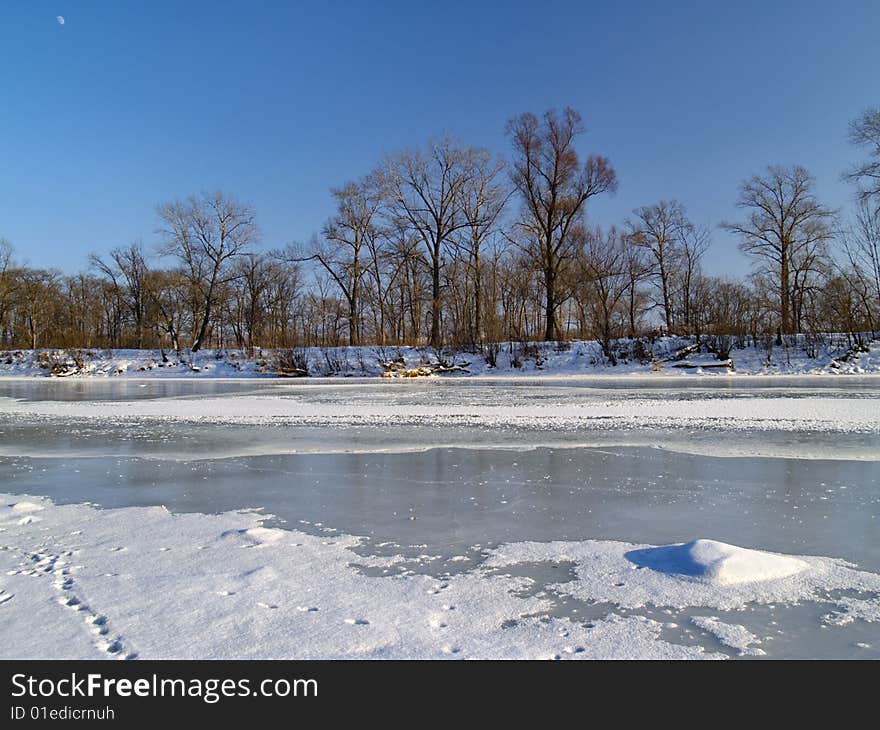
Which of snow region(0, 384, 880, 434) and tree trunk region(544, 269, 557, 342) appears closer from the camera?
snow region(0, 384, 880, 434)

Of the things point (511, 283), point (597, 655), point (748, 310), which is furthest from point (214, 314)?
point (597, 655)

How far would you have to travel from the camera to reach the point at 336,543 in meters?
3.85

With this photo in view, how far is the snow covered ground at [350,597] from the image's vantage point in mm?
2438

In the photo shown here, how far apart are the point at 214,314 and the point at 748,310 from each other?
1302 inches

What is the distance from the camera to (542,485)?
550cm

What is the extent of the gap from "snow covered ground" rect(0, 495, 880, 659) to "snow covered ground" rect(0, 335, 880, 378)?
24.9m

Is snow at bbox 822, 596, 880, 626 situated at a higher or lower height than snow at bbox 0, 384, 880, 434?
higher

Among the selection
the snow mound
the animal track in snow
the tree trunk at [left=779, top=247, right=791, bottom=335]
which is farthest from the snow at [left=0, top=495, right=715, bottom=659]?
the tree trunk at [left=779, top=247, right=791, bottom=335]

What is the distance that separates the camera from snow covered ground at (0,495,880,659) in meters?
2.44

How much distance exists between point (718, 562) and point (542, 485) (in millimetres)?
2323

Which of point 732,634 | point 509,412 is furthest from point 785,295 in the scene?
point 732,634

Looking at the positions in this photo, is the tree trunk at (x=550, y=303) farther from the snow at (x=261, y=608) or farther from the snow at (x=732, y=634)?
the snow at (x=732, y=634)

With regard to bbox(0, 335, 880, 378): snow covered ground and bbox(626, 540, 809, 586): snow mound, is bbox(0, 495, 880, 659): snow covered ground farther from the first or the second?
bbox(0, 335, 880, 378): snow covered ground
